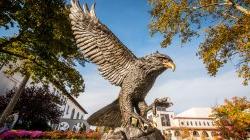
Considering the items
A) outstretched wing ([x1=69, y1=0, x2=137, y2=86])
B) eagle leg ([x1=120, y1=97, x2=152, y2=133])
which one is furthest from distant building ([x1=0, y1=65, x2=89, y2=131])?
eagle leg ([x1=120, y1=97, x2=152, y2=133])

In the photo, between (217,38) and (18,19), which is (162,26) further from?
(18,19)

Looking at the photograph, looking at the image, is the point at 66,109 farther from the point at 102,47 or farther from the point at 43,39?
the point at 102,47

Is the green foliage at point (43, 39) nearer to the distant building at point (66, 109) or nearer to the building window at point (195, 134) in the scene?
the distant building at point (66, 109)

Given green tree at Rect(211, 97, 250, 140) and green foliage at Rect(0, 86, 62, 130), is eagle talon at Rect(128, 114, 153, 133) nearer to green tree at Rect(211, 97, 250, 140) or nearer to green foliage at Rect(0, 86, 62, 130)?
green foliage at Rect(0, 86, 62, 130)

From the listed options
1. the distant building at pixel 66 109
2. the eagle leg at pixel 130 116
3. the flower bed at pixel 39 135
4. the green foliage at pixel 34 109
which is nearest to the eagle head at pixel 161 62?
the eagle leg at pixel 130 116

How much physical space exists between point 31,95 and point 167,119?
3912 cm

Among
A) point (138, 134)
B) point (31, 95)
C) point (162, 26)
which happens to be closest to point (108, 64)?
point (138, 134)

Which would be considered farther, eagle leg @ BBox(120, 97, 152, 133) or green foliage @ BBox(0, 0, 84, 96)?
green foliage @ BBox(0, 0, 84, 96)

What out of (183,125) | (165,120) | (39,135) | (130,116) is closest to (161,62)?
(130,116)

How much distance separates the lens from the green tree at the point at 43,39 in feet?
37.6

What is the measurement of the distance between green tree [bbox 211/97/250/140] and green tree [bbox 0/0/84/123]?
2070 centimetres

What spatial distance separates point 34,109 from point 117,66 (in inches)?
933

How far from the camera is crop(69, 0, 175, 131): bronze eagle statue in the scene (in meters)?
3.52

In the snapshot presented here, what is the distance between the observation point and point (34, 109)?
2481 centimetres
